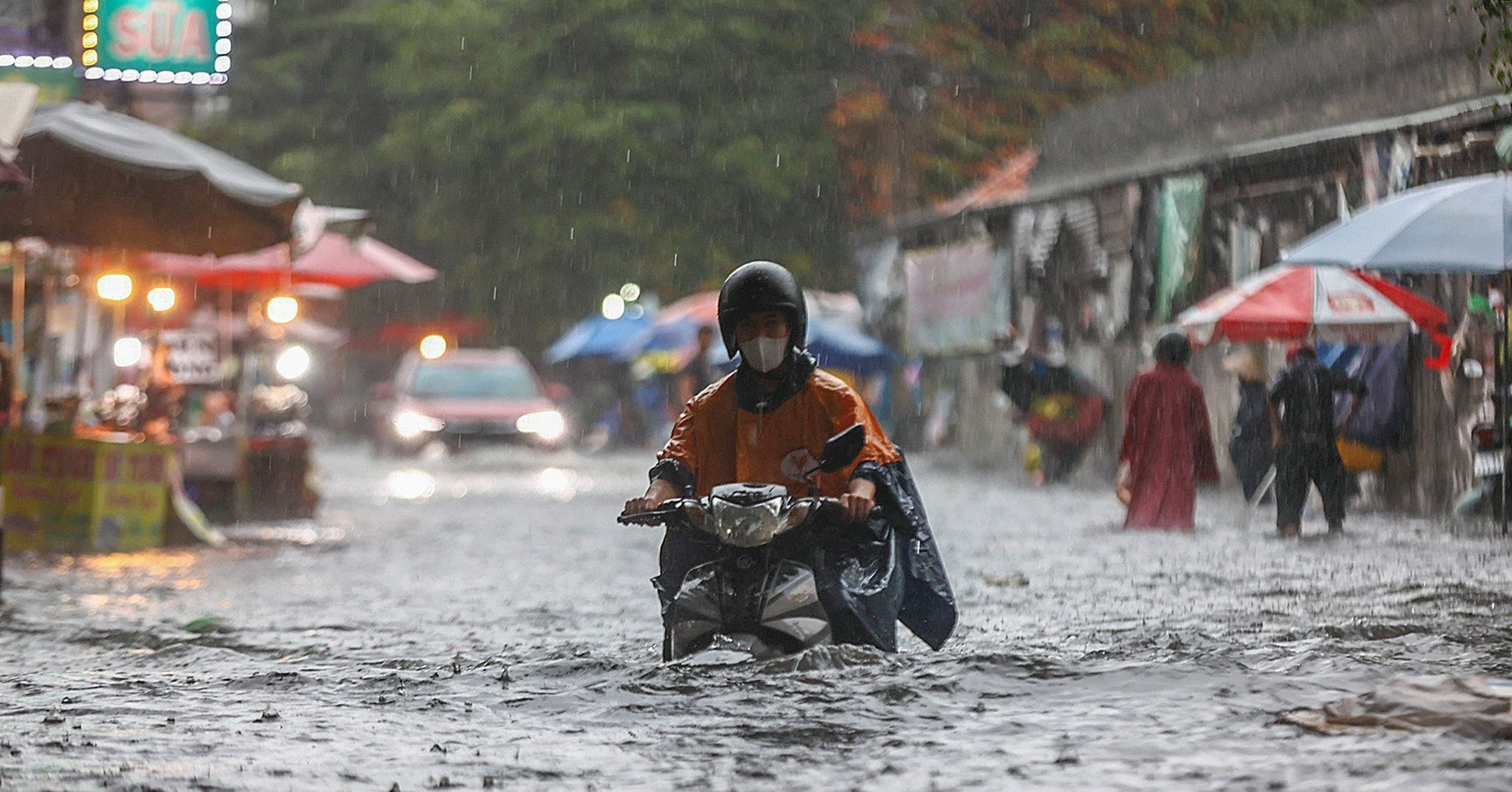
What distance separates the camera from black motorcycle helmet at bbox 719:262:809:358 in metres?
7.69

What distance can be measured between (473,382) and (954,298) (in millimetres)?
6859

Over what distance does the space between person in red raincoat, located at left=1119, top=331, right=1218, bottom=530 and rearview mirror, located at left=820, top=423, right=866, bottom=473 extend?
9.55 m

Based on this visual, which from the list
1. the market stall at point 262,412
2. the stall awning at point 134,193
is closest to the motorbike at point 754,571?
the stall awning at point 134,193

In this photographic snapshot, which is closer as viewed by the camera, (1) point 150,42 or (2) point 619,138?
(1) point 150,42

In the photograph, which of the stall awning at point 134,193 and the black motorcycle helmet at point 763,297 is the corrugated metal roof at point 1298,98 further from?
the black motorcycle helmet at point 763,297

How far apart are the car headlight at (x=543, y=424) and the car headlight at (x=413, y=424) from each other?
3.58 feet

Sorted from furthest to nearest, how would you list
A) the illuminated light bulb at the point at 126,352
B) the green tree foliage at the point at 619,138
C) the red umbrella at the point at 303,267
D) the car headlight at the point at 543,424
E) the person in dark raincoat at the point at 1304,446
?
the green tree foliage at the point at 619,138
the car headlight at the point at 543,424
the illuminated light bulb at the point at 126,352
the red umbrella at the point at 303,267
the person in dark raincoat at the point at 1304,446

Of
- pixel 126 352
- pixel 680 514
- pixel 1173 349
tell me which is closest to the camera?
pixel 680 514

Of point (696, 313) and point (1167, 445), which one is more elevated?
point (696, 313)

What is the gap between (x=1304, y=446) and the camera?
1559 cm

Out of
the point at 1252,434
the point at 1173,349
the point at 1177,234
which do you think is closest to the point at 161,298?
the point at 1173,349

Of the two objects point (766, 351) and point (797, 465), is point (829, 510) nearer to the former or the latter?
point (797, 465)

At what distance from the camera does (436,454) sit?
30891 millimetres

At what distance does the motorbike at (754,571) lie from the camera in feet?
24.0
